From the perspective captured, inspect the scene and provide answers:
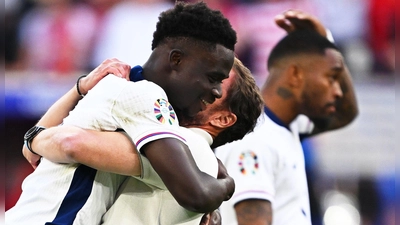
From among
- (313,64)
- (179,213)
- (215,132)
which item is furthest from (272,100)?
(179,213)

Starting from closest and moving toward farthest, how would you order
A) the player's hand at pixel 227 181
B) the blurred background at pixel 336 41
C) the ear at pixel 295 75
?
the player's hand at pixel 227 181 < the ear at pixel 295 75 < the blurred background at pixel 336 41

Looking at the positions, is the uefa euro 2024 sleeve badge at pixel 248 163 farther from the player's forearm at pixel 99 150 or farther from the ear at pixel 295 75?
the player's forearm at pixel 99 150

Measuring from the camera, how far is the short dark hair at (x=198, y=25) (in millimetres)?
2119

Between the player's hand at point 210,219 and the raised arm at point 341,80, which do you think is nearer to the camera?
the player's hand at point 210,219

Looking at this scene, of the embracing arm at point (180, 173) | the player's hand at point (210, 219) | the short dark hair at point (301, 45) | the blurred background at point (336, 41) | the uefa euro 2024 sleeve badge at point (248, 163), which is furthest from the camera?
the blurred background at point (336, 41)

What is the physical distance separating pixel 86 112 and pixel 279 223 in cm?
234

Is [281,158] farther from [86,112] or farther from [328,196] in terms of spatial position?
[328,196]

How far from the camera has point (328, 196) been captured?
6.68 metres

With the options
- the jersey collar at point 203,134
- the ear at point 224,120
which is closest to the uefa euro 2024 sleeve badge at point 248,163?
the ear at point 224,120

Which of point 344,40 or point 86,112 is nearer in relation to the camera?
point 86,112

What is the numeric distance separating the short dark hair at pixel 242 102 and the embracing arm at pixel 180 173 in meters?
0.62

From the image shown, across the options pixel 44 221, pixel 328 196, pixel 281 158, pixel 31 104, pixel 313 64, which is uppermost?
pixel 44 221

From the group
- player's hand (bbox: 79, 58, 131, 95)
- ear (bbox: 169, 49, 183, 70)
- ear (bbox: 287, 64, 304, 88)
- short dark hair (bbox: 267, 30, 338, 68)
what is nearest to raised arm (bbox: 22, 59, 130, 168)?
player's hand (bbox: 79, 58, 131, 95)

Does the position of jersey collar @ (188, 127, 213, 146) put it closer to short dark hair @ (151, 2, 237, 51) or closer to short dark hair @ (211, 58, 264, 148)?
short dark hair @ (211, 58, 264, 148)
